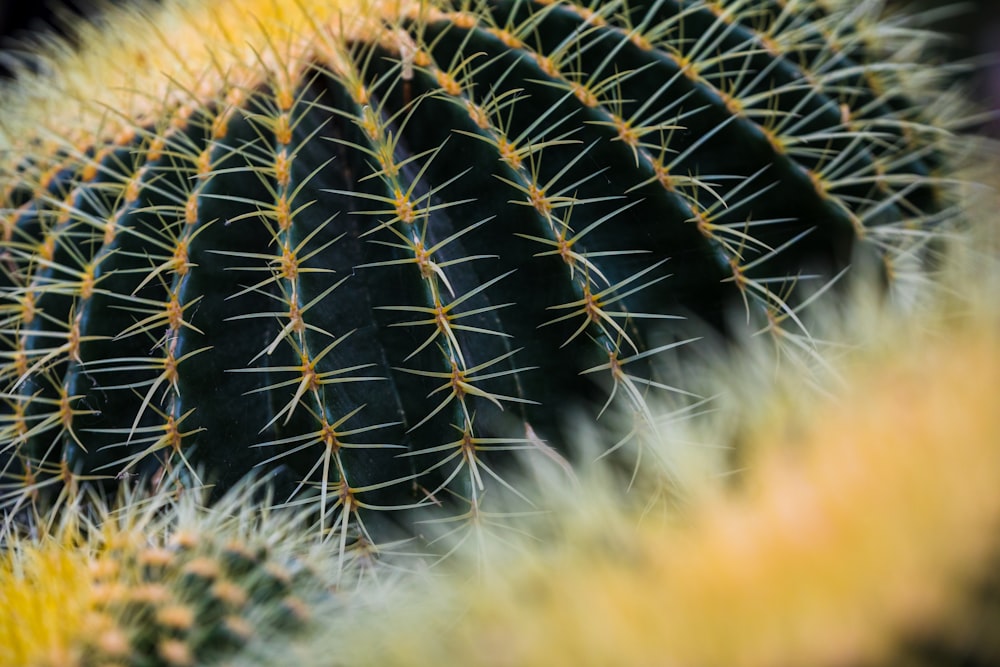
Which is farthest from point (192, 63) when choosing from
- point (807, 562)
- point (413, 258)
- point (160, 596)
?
point (807, 562)

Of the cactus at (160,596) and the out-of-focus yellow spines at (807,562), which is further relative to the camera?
the cactus at (160,596)

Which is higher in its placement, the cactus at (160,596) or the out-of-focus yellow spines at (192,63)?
the out-of-focus yellow spines at (192,63)

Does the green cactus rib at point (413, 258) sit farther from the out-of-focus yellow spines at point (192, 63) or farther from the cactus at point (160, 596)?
the cactus at point (160, 596)

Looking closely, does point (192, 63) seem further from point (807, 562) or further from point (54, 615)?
point (807, 562)

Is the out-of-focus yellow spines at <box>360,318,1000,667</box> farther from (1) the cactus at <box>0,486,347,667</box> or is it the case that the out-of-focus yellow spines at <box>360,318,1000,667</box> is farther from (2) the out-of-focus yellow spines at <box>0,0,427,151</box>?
(2) the out-of-focus yellow spines at <box>0,0,427,151</box>

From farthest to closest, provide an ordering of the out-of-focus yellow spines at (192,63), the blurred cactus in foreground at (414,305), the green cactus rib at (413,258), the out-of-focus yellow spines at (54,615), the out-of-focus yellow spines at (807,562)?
the out-of-focus yellow spines at (192,63)
the green cactus rib at (413,258)
the blurred cactus in foreground at (414,305)
the out-of-focus yellow spines at (54,615)
the out-of-focus yellow spines at (807,562)

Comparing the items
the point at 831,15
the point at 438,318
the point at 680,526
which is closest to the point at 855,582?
the point at 680,526

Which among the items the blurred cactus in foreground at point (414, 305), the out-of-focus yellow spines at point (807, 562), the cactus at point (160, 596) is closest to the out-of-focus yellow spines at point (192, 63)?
the blurred cactus in foreground at point (414, 305)

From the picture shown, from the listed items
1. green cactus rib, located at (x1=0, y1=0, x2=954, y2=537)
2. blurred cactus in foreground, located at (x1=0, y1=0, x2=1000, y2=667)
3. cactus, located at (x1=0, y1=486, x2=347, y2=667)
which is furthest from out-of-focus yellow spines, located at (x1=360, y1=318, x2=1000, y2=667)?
green cactus rib, located at (x1=0, y1=0, x2=954, y2=537)

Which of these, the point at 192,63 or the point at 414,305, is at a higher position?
the point at 192,63

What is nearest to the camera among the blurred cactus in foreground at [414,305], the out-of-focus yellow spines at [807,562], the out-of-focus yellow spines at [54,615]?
the out-of-focus yellow spines at [807,562]
